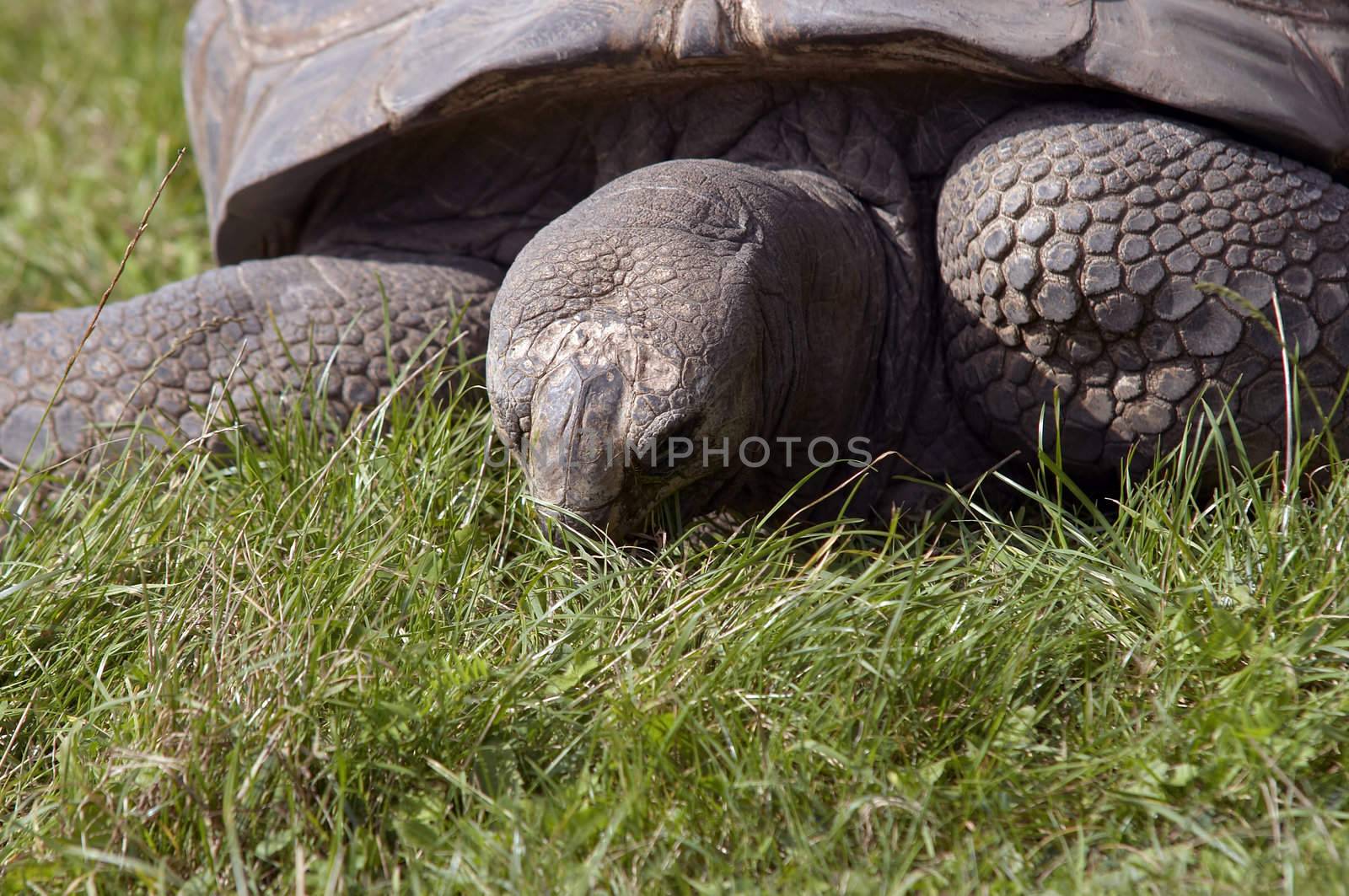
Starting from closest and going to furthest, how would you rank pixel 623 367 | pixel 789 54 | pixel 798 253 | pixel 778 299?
pixel 623 367 → pixel 778 299 → pixel 798 253 → pixel 789 54

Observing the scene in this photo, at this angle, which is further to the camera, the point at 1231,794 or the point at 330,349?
the point at 330,349

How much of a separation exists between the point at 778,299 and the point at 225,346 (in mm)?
1416

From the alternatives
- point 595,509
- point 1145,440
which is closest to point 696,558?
point 595,509

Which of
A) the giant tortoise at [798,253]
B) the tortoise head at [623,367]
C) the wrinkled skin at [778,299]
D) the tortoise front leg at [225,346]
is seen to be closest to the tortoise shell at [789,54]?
the giant tortoise at [798,253]

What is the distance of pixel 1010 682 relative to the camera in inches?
75.3

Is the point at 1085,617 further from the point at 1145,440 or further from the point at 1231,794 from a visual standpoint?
the point at 1145,440

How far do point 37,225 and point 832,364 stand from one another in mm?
3420

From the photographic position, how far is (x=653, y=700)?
6.20 ft

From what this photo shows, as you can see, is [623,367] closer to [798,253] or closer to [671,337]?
[671,337]

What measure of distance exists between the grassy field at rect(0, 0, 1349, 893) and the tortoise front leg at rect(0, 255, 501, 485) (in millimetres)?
407

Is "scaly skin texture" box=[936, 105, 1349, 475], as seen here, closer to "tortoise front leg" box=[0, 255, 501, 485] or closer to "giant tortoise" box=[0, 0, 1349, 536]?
"giant tortoise" box=[0, 0, 1349, 536]

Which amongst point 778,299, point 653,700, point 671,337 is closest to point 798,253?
point 778,299

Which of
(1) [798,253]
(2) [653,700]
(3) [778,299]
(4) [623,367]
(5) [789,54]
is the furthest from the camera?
(5) [789,54]

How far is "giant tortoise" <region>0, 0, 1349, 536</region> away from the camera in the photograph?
2148 mm
